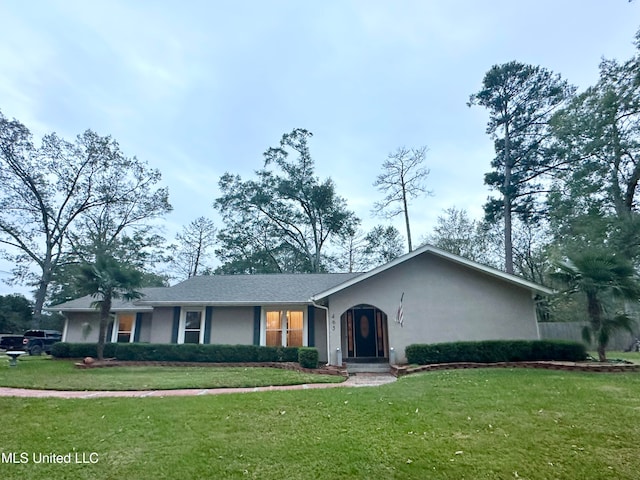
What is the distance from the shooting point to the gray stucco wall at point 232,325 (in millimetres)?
14266

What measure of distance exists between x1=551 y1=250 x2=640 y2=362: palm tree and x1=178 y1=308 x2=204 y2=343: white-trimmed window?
45.3ft

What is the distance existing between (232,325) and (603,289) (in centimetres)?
1321

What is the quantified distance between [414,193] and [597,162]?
11167mm

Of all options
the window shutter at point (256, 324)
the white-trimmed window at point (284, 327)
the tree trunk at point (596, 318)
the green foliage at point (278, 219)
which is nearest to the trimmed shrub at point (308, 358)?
the white-trimmed window at point (284, 327)

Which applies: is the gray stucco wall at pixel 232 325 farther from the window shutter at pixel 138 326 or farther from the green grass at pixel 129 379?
the window shutter at pixel 138 326

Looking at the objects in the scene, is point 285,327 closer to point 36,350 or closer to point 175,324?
point 175,324

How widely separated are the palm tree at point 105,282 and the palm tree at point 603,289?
1577 cm

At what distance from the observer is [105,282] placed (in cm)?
1308

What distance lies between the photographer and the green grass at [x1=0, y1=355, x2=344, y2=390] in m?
8.32

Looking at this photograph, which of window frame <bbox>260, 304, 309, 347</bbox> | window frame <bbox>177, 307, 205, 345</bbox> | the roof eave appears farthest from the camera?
window frame <bbox>177, 307, 205, 345</bbox>

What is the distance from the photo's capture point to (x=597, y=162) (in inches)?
666

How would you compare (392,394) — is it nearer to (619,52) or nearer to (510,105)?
(619,52)

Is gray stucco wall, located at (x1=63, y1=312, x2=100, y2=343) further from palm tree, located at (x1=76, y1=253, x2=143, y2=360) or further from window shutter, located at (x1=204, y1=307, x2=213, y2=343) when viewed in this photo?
window shutter, located at (x1=204, y1=307, x2=213, y2=343)

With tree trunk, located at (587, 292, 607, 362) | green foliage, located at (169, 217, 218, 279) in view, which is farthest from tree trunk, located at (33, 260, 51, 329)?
tree trunk, located at (587, 292, 607, 362)
